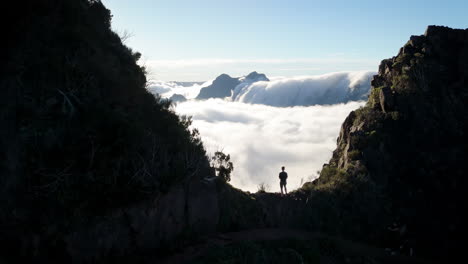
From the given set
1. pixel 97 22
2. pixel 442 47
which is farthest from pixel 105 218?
pixel 442 47

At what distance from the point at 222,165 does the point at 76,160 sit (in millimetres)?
7016

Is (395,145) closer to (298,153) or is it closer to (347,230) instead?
(347,230)

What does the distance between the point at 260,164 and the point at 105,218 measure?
385 ft

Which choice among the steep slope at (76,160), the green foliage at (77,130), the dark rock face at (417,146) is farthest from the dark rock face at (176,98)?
the dark rock face at (417,146)

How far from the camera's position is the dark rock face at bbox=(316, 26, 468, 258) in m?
17.4

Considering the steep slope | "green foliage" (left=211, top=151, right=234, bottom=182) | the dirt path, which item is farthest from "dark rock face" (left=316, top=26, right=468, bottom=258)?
the steep slope

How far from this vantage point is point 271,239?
12.9 meters

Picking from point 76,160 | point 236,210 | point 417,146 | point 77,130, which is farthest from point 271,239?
point 417,146

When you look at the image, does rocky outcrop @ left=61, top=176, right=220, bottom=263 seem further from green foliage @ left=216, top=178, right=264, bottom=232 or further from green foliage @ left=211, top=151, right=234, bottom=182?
green foliage @ left=211, top=151, right=234, bottom=182

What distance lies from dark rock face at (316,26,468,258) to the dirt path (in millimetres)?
2859

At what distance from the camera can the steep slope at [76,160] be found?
977 cm

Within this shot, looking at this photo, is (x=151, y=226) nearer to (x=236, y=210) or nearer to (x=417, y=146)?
(x=236, y=210)

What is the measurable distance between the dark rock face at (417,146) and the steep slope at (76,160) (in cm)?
1001

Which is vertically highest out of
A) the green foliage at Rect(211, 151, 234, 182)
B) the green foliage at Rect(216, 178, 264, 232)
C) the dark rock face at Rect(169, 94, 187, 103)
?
the dark rock face at Rect(169, 94, 187, 103)
